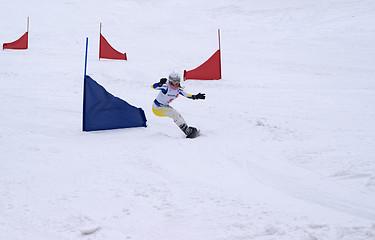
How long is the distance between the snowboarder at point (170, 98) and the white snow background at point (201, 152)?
22 centimetres

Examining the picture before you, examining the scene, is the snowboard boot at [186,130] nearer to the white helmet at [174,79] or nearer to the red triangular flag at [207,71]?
the white helmet at [174,79]

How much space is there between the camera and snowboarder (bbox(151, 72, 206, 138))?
19.8ft

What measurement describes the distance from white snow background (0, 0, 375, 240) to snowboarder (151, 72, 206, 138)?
8.7 inches

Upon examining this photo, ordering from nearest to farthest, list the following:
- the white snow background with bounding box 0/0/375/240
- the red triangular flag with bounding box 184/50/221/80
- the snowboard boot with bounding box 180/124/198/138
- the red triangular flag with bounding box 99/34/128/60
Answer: the white snow background with bounding box 0/0/375/240, the snowboard boot with bounding box 180/124/198/138, the red triangular flag with bounding box 184/50/221/80, the red triangular flag with bounding box 99/34/128/60

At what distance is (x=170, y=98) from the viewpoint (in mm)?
6246

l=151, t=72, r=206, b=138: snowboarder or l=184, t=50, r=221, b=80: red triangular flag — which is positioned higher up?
l=184, t=50, r=221, b=80: red triangular flag

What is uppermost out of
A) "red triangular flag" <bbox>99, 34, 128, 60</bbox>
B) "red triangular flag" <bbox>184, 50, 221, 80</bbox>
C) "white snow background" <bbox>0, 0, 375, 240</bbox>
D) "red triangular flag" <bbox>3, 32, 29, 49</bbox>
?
"red triangular flag" <bbox>3, 32, 29, 49</bbox>

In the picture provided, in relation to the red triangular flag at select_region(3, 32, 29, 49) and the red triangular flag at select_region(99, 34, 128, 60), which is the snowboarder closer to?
the red triangular flag at select_region(99, 34, 128, 60)

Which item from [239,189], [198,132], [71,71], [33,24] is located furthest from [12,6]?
[239,189]

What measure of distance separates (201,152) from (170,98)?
148cm

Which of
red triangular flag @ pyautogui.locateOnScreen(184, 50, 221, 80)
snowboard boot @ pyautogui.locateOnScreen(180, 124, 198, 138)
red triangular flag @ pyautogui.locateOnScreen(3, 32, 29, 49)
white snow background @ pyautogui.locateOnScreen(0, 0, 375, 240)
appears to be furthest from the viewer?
red triangular flag @ pyautogui.locateOnScreen(3, 32, 29, 49)

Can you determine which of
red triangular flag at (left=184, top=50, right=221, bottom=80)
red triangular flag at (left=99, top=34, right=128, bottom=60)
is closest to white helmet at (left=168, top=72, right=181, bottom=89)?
red triangular flag at (left=184, top=50, right=221, bottom=80)

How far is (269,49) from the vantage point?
49.0 ft

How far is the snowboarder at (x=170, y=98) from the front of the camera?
6043 millimetres
